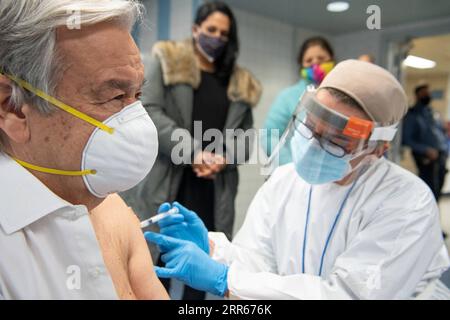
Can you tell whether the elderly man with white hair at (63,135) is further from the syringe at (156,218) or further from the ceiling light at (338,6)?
A: the ceiling light at (338,6)

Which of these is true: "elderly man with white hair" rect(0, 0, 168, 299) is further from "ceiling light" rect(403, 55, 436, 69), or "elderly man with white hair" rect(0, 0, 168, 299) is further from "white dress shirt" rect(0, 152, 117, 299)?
"ceiling light" rect(403, 55, 436, 69)

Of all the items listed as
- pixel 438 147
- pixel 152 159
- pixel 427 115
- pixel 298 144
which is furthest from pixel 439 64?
pixel 152 159

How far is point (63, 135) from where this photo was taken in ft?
1.86

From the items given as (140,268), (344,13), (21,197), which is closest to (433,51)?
(344,13)

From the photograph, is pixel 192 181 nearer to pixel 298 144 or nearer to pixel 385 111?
pixel 298 144

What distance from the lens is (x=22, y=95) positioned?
0.54 m

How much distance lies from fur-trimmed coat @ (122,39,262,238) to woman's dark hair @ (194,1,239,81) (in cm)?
3

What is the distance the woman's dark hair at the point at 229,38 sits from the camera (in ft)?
3.08

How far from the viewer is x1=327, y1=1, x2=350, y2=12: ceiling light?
0.84m

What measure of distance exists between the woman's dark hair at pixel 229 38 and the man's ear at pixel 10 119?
50 centimetres
